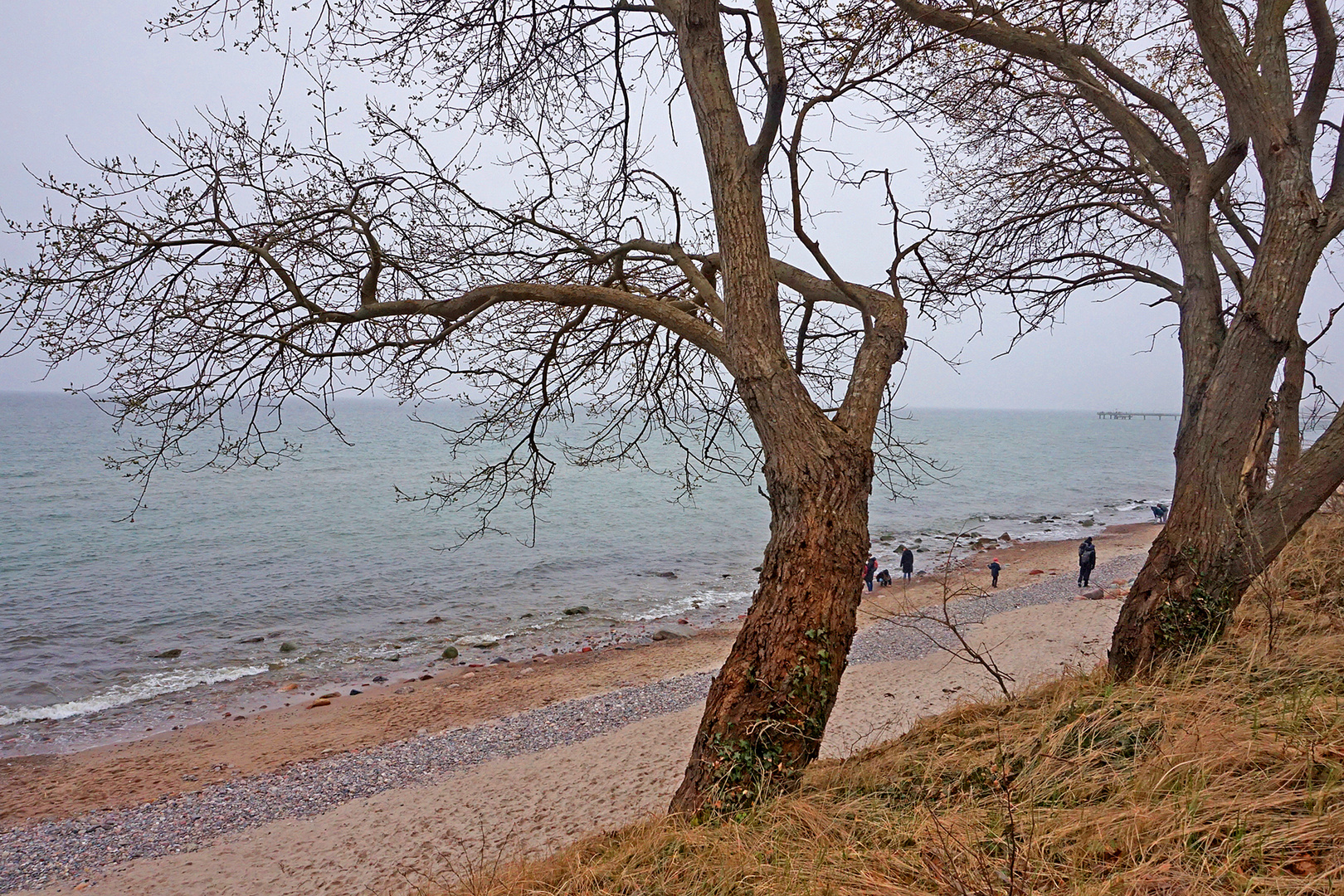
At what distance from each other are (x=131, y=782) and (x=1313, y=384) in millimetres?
15728

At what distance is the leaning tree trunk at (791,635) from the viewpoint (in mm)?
3295

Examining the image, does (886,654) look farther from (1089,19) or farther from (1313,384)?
(1089,19)

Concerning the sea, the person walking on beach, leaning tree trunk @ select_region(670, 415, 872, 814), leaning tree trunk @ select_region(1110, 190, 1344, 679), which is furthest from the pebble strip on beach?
the person walking on beach

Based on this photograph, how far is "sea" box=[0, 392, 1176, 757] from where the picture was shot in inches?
582

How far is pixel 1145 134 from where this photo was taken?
174 inches

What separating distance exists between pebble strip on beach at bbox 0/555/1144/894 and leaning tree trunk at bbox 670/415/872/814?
4.50 meters

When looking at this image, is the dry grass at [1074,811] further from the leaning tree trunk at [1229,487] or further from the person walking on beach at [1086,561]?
the person walking on beach at [1086,561]

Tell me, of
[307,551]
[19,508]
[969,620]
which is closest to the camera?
[969,620]

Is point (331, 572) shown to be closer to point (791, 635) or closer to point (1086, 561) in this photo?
point (1086, 561)

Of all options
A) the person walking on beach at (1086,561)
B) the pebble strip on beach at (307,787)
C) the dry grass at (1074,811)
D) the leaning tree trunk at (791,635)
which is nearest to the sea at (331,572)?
the leaning tree trunk at (791,635)

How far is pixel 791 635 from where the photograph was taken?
336cm

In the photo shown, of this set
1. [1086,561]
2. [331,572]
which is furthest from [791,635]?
[331,572]

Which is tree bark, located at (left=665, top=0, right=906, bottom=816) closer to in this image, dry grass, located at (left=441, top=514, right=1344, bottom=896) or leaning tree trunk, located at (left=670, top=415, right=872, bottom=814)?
leaning tree trunk, located at (left=670, top=415, right=872, bottom=814)

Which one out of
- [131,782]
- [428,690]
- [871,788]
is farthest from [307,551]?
[871,788]
